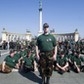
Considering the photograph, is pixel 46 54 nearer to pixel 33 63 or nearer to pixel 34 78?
pixel 34 78

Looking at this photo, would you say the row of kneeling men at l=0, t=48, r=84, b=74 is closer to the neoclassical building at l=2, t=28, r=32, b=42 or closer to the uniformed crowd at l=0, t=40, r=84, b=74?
the uniformed crowd at l=0, t=40, r=84, b=74

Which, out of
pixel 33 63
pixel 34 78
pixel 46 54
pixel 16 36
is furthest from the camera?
pixel 16 36

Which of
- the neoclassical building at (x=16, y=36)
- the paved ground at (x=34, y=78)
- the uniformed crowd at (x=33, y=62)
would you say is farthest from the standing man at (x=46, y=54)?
the neoclassical building at (x=16, y=36)

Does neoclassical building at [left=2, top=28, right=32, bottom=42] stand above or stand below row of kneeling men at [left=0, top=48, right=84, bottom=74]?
below

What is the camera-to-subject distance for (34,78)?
30.7 feet

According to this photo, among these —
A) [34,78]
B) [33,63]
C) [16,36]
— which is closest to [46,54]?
[34,78]

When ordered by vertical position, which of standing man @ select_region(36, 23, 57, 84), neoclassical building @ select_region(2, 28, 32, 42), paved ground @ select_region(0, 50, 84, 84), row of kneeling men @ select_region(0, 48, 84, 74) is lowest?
neoclassical building @ select_region(2, 28, 32, 42)

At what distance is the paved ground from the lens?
873 centimetres

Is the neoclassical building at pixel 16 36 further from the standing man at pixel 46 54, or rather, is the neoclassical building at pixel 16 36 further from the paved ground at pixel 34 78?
the standing man at pixel 46 54

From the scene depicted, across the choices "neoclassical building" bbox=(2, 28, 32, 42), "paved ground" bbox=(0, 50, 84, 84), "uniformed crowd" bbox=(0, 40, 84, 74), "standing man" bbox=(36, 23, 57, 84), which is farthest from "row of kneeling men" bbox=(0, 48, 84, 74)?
"neoclassical building" bbox=(2, 28, 32, 42)

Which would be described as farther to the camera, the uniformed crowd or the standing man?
the uniformed crowd

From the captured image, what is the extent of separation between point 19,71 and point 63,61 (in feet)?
6.29

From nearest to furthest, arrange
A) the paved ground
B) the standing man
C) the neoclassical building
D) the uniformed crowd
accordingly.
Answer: the standing man, the paved ground, the uniformed crowd, the neoclassical building

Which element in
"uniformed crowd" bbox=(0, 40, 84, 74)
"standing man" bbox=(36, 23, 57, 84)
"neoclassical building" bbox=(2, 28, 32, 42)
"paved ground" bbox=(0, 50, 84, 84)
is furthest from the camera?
"neoclassical building" bbox=(2, 28, 32, 42)
